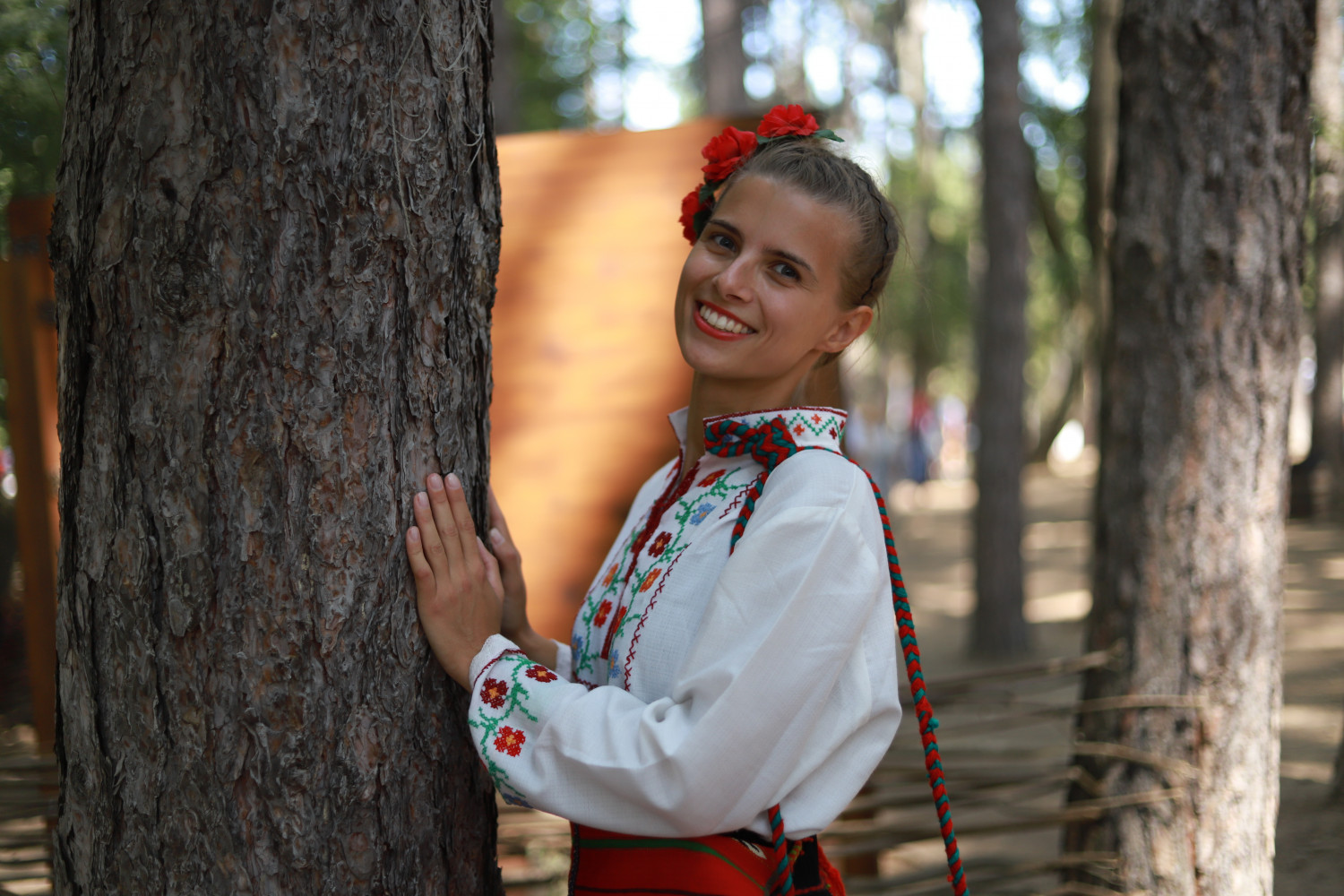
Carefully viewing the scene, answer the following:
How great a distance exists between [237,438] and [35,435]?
3.18m

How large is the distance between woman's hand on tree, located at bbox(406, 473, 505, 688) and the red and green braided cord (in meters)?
A: 0.37

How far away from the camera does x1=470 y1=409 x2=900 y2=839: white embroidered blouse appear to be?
120cm

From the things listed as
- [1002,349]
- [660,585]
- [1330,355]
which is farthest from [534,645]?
[1330,355]

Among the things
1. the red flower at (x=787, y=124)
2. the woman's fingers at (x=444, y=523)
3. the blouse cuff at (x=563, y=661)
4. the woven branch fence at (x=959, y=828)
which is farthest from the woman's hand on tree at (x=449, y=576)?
the woven branch fence at (x=959, y=828)

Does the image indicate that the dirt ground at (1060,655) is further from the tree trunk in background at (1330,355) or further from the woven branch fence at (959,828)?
the tree trunk in background at (1330,355)

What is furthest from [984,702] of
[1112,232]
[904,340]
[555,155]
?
[904,340]

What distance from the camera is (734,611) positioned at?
1.23 meters

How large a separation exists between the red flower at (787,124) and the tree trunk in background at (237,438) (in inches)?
22.2

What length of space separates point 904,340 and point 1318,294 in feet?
54.9

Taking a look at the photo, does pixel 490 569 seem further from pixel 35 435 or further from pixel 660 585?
pixel 35 435

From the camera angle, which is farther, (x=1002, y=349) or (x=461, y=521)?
(x=1002, y=349)

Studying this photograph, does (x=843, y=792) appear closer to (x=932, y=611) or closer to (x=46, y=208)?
(x=46, y=208)

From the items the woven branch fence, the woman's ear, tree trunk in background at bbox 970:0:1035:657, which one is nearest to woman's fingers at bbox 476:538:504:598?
the woman's ear

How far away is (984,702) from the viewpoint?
12.2 feet
